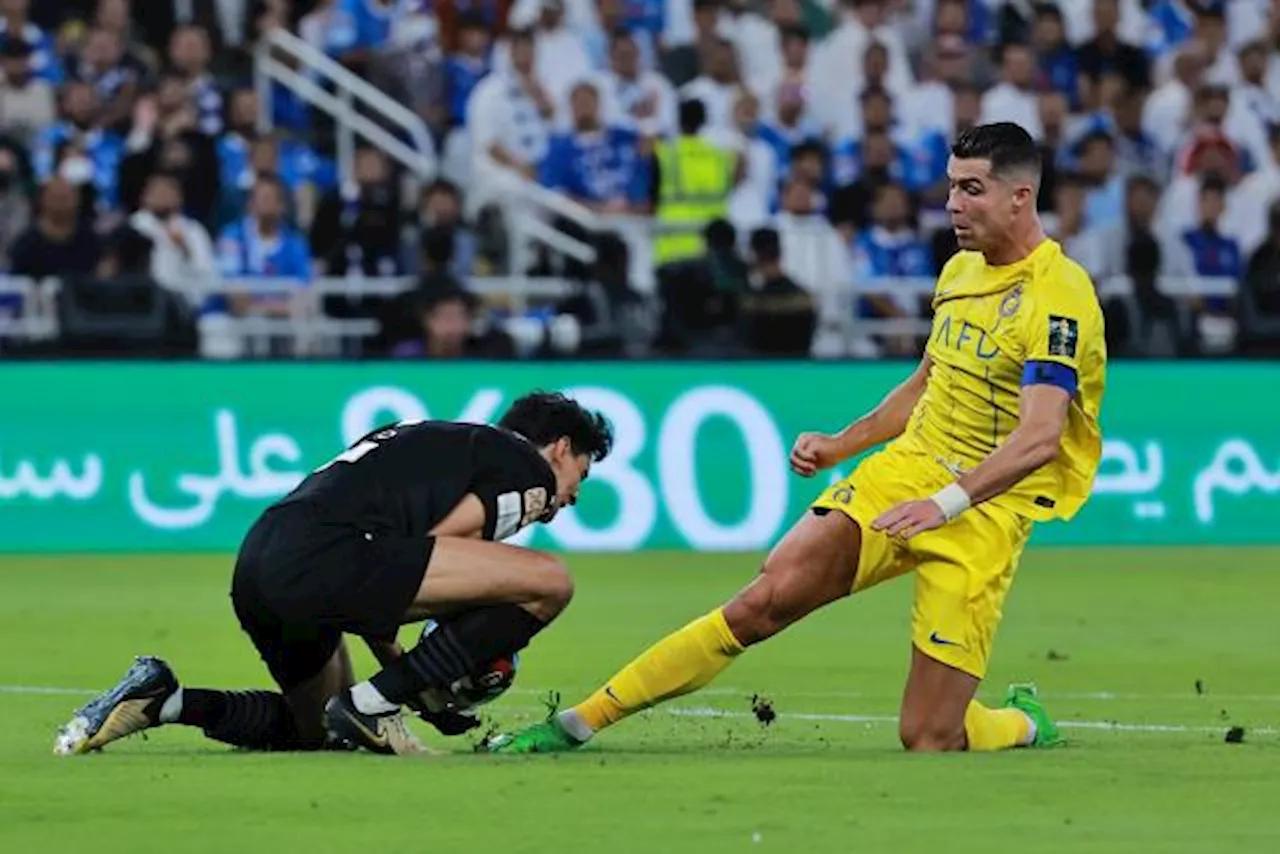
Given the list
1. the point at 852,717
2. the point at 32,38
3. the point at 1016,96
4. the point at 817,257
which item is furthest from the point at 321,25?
the point at 852,717

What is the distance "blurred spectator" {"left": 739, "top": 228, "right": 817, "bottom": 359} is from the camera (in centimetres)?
2138

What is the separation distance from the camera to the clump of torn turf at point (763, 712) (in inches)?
424

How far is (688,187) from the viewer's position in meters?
23.0

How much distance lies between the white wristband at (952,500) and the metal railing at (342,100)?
49.0 feet

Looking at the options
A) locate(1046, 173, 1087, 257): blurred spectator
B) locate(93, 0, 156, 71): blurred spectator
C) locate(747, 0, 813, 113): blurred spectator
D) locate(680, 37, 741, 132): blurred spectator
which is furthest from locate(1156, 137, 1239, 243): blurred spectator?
locate(93, 0, 156, 71): blurred spectator

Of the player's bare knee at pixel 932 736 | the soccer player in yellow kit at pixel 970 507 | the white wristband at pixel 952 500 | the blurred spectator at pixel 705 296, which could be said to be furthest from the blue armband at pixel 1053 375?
the blurred spectator at pixel 705 296

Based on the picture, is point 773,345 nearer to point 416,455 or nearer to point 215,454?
→ point 215,454

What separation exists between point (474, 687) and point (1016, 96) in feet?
53.0

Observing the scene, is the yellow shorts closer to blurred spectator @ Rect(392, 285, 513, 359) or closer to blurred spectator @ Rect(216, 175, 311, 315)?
blurred spectator @ Rect(392, 285, 513, 359)

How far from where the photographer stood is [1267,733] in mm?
10898

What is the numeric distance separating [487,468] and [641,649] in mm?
5067

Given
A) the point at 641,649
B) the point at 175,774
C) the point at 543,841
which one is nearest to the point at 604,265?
the point at 641,649

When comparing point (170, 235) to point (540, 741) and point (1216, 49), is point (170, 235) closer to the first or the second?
point (1216, 49)

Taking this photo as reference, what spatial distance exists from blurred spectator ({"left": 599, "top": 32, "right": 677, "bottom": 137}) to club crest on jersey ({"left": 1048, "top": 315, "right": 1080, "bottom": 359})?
14153 mm
